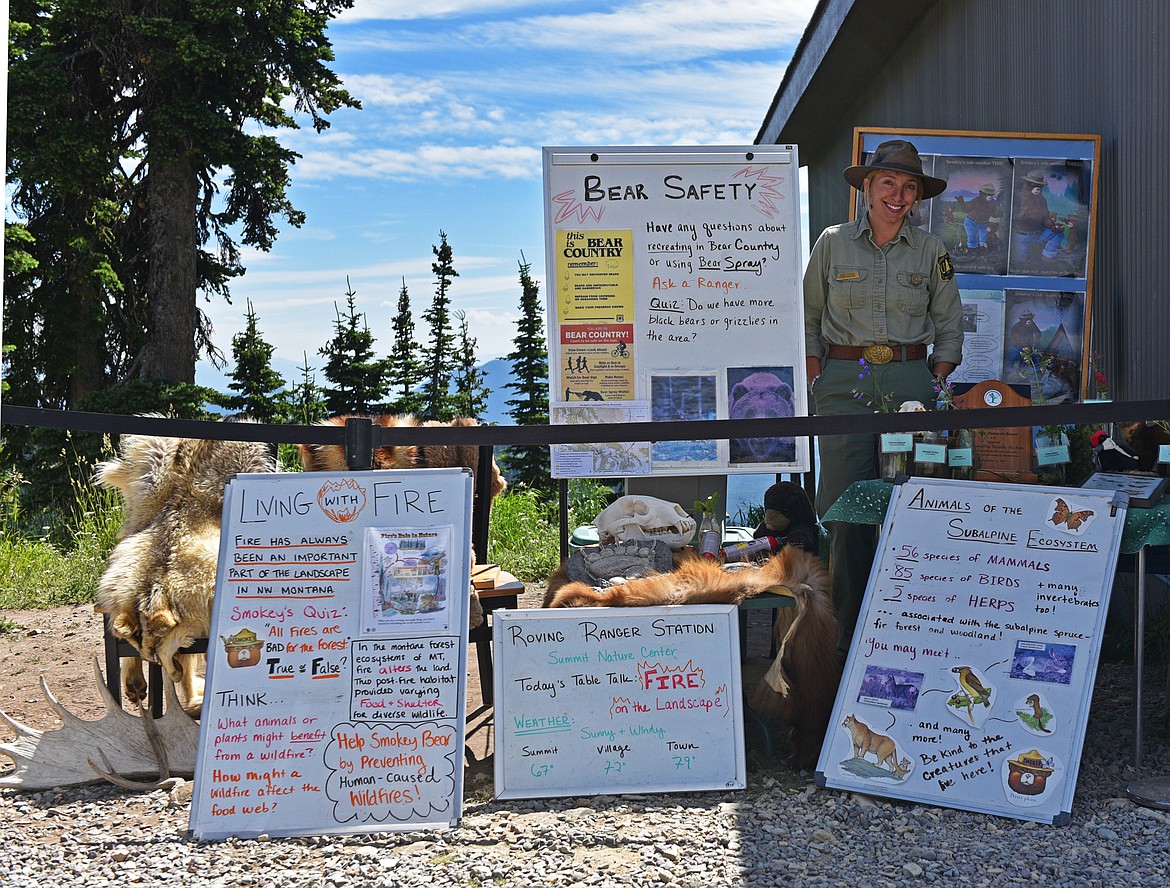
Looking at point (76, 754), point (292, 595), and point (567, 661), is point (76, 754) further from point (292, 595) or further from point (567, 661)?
point (567, 661)

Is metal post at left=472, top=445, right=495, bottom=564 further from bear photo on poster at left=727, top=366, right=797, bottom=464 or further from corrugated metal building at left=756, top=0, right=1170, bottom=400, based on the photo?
corrugated metal building at left=756, top=0, right=1170, bottom=400

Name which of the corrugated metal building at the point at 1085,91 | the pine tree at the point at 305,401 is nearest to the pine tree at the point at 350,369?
the pine tree at the point at 305,401

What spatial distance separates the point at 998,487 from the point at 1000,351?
2608 millimetres

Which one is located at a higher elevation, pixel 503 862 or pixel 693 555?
pixel 693 555

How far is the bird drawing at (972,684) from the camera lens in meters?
3.25

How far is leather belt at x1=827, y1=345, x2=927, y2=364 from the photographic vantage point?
486 cm

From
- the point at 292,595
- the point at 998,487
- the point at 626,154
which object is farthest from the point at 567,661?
the point at 626,154

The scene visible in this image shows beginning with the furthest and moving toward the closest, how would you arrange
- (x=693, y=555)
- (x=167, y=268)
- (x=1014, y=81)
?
→ 1. (x=167, y=268)
2. (x=1014, y=81)
3. (x=693, y=555)

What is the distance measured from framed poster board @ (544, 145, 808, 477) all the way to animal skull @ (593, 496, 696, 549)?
1.16ft

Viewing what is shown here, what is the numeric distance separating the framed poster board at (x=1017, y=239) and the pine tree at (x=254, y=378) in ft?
35.1

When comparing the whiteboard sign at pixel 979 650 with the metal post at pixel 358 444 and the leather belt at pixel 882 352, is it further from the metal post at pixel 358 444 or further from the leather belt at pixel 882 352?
the metal post at pixel 358 444

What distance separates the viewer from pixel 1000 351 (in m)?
5.88

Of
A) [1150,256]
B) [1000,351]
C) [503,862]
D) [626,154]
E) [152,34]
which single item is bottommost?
[503,862]

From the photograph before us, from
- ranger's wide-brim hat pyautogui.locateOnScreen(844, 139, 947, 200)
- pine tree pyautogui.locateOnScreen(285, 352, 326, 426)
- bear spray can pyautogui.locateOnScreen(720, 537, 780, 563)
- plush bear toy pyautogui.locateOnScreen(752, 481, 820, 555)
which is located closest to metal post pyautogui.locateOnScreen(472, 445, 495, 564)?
bear spray can pyautogui.locateOnScreen(720, 537, 780, 563)
